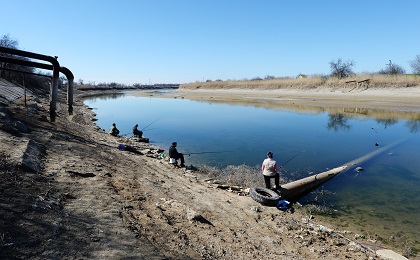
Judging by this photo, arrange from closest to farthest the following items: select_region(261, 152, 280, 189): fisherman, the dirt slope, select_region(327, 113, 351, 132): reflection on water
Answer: the dirt slope → select_region(261, 152, 280, 189): fisherman → select_region(327, 113, 351, 132): reflection on water

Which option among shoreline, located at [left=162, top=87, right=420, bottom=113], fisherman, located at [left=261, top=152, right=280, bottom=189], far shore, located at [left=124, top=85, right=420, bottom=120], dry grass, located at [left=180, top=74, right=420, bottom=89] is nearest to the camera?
fisherman, located at [left=261, top=152, right=280, bottom=189]

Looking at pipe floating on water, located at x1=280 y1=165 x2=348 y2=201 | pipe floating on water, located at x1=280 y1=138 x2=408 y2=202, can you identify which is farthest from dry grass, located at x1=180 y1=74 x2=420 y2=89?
pipe floating on water, located at x1=280 y1=165 x2=348 y2=201

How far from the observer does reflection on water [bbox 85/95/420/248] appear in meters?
9.84

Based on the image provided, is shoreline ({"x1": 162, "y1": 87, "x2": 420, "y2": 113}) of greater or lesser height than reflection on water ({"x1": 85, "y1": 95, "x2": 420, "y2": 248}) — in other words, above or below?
above

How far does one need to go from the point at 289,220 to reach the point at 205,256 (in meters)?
3.91

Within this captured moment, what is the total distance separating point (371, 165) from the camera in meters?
15.4

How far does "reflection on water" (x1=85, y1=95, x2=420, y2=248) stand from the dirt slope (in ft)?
7.05

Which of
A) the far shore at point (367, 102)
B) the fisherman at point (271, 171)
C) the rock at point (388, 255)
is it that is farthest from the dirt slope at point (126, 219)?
the far shore at point (367, 102)

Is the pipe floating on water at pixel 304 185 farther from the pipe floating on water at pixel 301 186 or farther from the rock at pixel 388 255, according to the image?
the rock at pixel 388 255

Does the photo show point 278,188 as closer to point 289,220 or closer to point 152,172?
point 289,220

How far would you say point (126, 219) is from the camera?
6.00 meters

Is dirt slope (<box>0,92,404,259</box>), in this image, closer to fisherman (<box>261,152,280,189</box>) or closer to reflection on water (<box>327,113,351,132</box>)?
fisherman (<box>261,152,280,189</box>)

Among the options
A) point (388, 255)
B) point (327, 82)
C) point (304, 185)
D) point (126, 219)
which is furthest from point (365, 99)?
point (126, 219)

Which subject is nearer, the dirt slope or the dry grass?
the dirt slope
